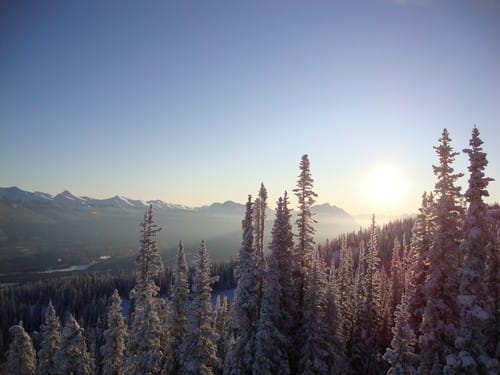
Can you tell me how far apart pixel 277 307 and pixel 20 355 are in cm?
3576

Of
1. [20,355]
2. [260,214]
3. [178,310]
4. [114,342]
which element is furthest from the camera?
[20,355]

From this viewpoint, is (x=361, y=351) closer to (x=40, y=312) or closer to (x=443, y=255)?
(x=443, y=255)

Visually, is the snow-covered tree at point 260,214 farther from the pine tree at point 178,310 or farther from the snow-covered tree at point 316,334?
the pine tree at point 178,310

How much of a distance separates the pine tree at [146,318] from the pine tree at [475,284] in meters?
21.0

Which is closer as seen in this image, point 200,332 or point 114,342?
point 200,332

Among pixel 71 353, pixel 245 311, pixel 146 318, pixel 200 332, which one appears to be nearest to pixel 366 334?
pixel 245 311

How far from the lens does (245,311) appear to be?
27.4 meters

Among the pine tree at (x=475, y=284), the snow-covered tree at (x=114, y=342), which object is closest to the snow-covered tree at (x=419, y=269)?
the pine tree at (x=475, y=284)

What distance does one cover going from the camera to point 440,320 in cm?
1828

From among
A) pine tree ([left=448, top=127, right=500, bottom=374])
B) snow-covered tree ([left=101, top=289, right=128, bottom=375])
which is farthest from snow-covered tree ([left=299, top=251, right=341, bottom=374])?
snow-covered tree ([left=101, top=289, right=128, bottom=375])

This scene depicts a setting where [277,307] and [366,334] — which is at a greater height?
[277,307]

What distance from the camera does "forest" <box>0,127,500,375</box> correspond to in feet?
57.0

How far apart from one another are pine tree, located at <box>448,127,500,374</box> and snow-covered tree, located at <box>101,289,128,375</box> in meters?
28.7

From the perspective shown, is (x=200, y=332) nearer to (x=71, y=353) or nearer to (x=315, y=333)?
(x=315, y=333)
